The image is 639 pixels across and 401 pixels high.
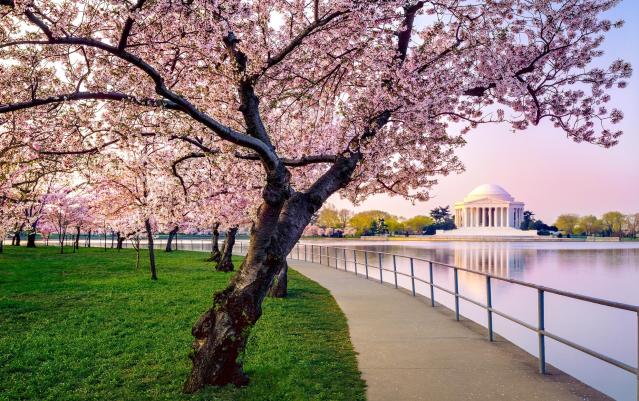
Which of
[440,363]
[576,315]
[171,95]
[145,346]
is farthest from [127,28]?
[576,315]

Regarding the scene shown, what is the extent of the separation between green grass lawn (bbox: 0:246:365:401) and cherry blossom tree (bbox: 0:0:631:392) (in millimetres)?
935

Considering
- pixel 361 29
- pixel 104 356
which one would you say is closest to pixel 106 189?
pixel 104 356

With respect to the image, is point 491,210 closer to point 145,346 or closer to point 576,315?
point 576,315

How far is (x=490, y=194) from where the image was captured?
133 m

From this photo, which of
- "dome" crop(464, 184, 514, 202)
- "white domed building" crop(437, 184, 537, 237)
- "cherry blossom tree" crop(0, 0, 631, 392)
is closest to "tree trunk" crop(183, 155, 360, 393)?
"cherry blossom tree" crop(0, 0, 631, 392)

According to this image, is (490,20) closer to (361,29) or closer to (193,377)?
(361,29)

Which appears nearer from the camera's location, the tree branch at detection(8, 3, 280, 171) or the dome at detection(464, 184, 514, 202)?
the tree branch at detection(8, 3, 280, 171)

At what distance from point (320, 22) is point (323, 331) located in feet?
18.5

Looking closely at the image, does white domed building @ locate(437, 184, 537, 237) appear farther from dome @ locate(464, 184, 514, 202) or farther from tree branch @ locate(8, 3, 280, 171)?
tree branch @ locate(8, 3, 280, 171)

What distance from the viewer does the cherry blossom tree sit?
5742 mm

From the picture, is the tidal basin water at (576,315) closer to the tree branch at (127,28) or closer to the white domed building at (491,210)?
the tree branch at (127,28)

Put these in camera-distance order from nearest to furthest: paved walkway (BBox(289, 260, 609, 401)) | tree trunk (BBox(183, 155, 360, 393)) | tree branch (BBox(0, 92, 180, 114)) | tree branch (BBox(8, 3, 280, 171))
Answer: tree branch (BBox(8, 3, 280, 171)) < tree branch (BBox(0, 92, 180, 114)) < paved walkway (BBox(289, 260, 609, 401)) < tree trunk (BBox(183, 155, 360, 393))

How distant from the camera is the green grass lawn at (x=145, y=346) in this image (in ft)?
20.4

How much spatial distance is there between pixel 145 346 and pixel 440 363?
16.2ft
